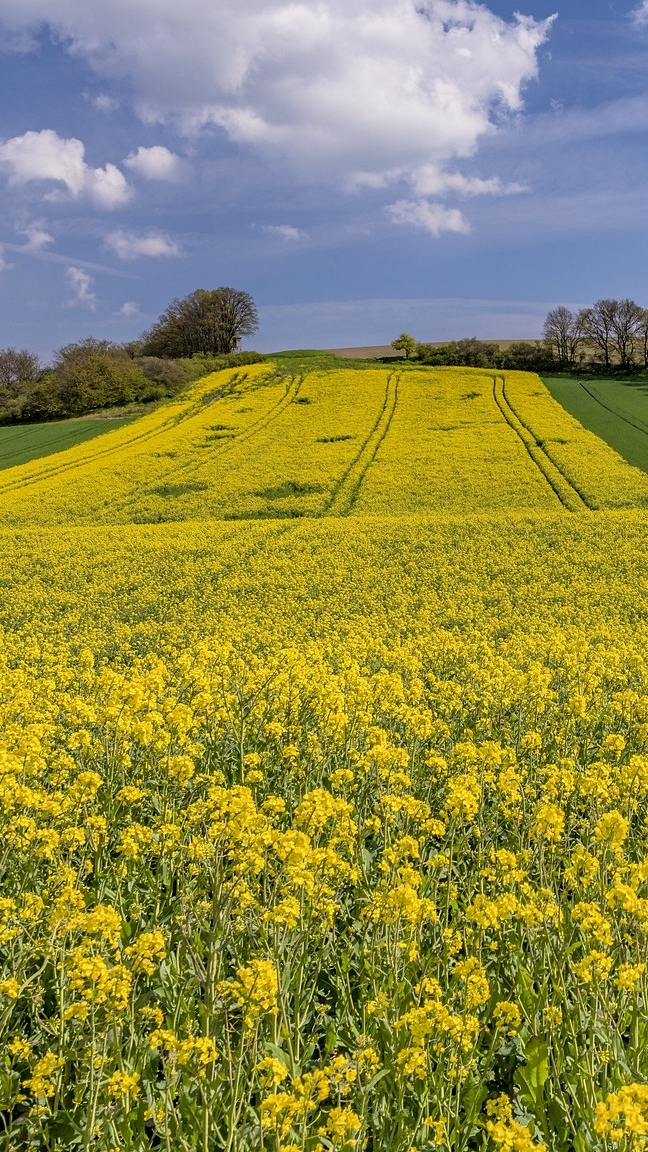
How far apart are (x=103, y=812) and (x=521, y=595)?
1215cm

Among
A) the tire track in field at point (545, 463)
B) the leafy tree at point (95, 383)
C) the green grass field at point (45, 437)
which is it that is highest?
the leafy tree at point (95, 383)

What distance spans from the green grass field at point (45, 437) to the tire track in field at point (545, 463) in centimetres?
2967

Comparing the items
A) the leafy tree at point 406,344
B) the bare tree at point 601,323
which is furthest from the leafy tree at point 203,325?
the bare tree at point 601,323

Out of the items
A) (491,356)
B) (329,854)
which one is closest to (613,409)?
(491,356)

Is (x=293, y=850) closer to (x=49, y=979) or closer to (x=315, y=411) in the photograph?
(x=49, y=979)

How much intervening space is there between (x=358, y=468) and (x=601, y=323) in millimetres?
56080

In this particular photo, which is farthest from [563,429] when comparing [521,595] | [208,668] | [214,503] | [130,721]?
[130,721]

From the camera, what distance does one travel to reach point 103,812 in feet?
19.5

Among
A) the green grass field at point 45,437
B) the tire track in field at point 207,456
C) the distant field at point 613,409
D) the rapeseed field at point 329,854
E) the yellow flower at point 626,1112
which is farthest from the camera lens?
the green grass field at point 45,437

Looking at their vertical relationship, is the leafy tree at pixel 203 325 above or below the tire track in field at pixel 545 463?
above

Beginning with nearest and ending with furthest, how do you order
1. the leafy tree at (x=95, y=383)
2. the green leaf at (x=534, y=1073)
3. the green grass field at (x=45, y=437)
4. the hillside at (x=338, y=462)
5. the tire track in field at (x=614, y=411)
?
the green leaf at (x=534, y=1073) → the hillside at (x=338, y=462) → the tire track in field at (x=614, y=411) → the green grass field at (x=45, y=437) → the leafy tree at (x=95, y=383)

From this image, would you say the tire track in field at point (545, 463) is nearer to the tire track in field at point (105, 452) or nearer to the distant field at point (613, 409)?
the distant field at point (613, 409)

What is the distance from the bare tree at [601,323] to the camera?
73.9 m

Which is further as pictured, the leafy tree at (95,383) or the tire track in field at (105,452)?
the leafy tree at (95,383)
